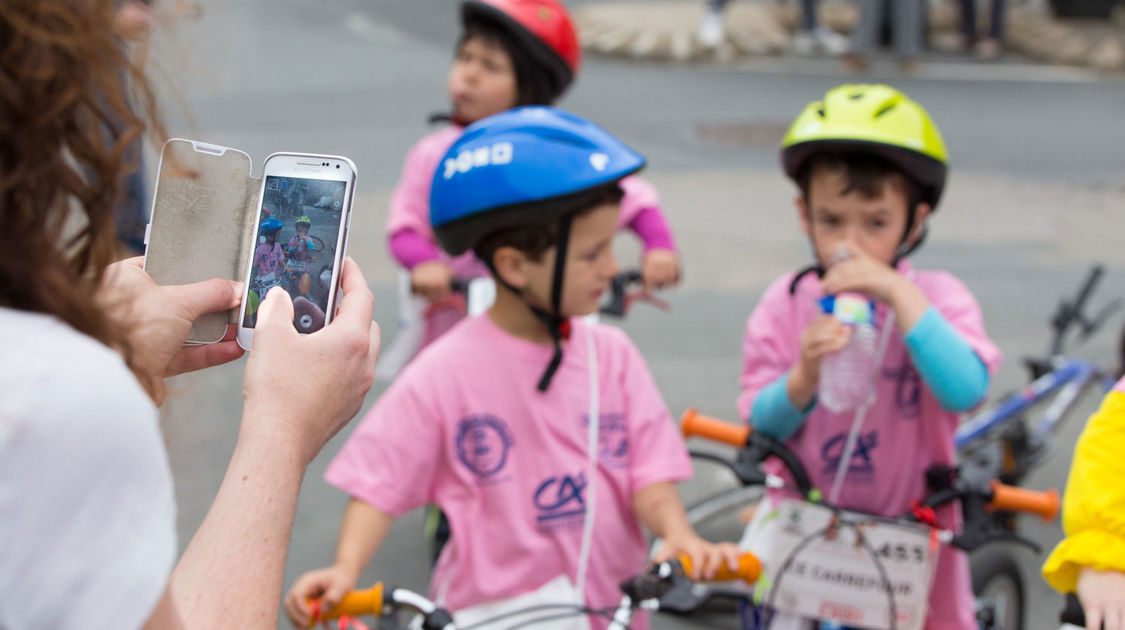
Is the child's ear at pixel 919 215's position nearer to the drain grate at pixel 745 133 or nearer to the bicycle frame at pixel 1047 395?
the bicycle frame at pixel 1047 395

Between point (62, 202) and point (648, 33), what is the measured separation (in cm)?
1348

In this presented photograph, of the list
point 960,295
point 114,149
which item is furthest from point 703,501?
point 114,149

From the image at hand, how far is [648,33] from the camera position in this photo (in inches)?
552

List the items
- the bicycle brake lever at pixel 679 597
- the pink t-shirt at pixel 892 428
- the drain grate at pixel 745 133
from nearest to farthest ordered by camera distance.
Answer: the bicycle brake lever at pixel 679 597 < the pink t-shirt at pixel 892 428 < the drain grate at pixel 745 133

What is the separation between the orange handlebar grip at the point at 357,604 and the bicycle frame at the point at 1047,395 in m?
2.84

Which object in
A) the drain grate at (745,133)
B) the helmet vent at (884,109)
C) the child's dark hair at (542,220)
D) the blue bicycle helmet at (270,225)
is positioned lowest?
the drain grate at (745,133)

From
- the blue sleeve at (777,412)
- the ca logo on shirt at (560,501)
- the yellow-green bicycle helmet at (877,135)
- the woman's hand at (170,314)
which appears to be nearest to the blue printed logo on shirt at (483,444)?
the ca logo on shirt at (560,501)

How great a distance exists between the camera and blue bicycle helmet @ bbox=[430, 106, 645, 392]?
2617mm

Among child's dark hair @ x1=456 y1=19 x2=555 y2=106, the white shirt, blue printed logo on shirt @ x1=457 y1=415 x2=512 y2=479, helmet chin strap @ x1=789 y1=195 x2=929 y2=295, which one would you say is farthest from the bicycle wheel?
the white shirt

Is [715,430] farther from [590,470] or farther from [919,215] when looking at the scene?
[919,215]

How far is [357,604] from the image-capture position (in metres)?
2.30

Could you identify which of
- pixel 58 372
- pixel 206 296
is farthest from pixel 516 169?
pixel 58 372

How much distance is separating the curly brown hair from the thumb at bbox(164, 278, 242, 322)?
0.45 m

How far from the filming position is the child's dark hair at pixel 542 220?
2643mm
